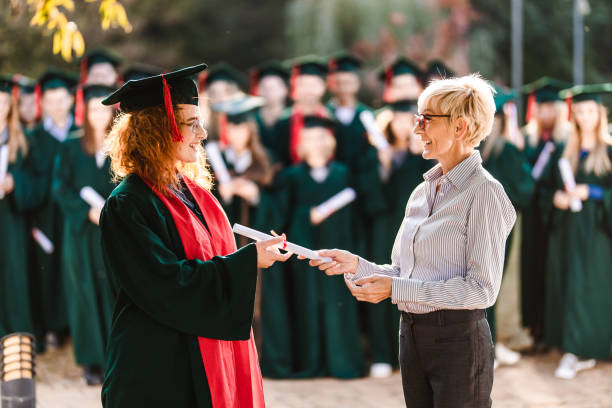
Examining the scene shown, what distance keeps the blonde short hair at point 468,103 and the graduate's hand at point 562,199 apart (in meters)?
4.06

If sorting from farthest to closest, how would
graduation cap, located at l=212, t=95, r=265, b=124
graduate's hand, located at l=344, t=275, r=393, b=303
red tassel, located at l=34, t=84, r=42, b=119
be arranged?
red tassel, located at l=34, t=84, r=42, b=119, graduation cap, located at l=212, t=95, r=265, b=124, graduate's hand, located at l=344, t=275, r=393, b=303

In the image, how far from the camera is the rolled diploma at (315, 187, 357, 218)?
6.64m

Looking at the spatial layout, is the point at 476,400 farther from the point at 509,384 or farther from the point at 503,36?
the point at 503,36

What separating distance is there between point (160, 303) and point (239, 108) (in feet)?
14.2

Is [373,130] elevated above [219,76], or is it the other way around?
[219,76]

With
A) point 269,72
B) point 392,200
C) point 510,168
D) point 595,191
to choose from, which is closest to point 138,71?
point 269,72

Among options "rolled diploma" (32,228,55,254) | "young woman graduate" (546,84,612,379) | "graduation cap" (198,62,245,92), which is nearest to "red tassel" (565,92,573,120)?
"young woman graduate" (546,84,612,379)

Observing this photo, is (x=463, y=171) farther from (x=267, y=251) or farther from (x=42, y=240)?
(x=42, y=240)

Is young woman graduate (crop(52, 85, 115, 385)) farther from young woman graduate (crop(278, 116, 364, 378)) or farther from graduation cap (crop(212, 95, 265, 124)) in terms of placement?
young woman graduate (crop(278, 116, 364, 378))

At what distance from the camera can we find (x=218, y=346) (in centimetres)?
299

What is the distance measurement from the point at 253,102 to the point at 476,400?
15.2ft

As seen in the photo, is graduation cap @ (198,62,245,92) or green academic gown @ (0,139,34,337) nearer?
green academic gown @ (0,139,34,337)

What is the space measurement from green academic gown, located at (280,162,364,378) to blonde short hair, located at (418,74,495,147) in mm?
3676

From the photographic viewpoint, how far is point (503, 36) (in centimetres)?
2631
